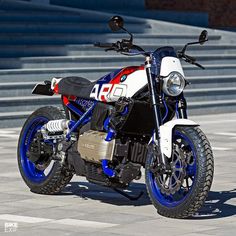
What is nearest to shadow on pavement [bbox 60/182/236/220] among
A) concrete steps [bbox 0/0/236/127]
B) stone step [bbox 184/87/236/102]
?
concrete steps [bbox 0/0/236/127]

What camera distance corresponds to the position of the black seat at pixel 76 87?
9412 millimetres

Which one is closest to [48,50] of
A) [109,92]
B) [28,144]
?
[28,144]

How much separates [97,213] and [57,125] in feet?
4.26

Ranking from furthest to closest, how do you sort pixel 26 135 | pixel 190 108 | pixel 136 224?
pixel 190 108
pixel 26 135
pixel 136 224

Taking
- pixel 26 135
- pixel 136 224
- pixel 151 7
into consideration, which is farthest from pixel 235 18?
pixel 136 224

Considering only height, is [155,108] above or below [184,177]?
above

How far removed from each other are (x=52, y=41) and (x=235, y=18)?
930 cm

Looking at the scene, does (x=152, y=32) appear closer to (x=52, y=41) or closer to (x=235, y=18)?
(x=52, y=41)

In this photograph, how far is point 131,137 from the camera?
9.07m

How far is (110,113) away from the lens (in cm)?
907

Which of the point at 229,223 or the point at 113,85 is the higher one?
the point at 113,85

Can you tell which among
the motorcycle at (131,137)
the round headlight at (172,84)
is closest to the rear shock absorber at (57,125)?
the motorcycle at (131,137)

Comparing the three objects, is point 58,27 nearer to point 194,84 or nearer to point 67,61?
point 67,61

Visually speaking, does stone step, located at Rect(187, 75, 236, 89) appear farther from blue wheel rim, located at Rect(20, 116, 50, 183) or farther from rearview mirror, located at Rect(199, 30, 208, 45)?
rearview mirror, located at Rect(199, 30, 208, 45)
